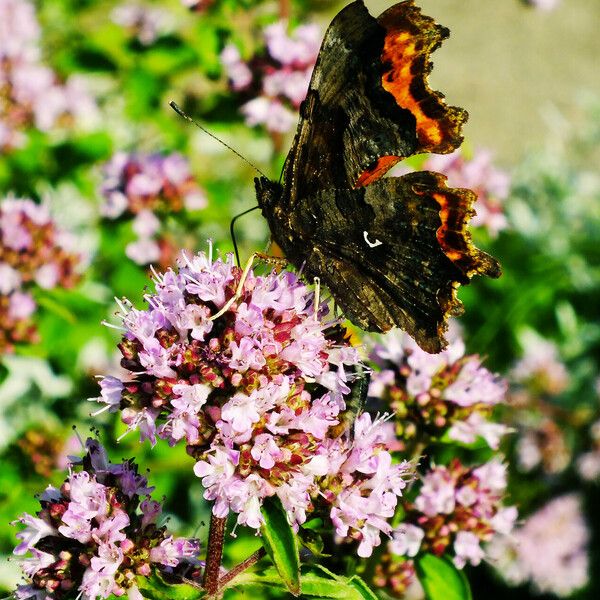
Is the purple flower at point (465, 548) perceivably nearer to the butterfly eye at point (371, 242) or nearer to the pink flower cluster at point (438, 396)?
the pink flower cluster at point (438, 396)

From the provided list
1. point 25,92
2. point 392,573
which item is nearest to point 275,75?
point 25,92

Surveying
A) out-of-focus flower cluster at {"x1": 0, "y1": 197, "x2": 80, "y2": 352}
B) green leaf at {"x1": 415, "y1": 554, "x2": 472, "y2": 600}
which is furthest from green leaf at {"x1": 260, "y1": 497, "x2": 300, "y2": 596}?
out-of-focus flower cluster at {"x1": 0, "y1": 197, "x2": 80, "y2": 352}

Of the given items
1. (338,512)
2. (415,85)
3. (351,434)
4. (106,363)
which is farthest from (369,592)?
(106,363)

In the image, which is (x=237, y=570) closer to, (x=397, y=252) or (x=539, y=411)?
(x=397, y=252)

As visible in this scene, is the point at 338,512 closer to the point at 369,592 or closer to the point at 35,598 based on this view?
the point at 369,592

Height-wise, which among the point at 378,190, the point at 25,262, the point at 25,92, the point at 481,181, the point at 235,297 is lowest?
the point at 235,297

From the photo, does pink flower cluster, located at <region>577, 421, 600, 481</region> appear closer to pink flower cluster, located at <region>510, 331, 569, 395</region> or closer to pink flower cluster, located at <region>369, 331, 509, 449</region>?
pink flower cluster, located at <region>510, 331, 569, 395</region>

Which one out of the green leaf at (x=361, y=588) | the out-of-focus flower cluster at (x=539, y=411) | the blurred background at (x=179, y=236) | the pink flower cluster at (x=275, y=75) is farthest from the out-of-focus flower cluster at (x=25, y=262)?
the out-of-focus flower cluster at (x=539, y=411)
